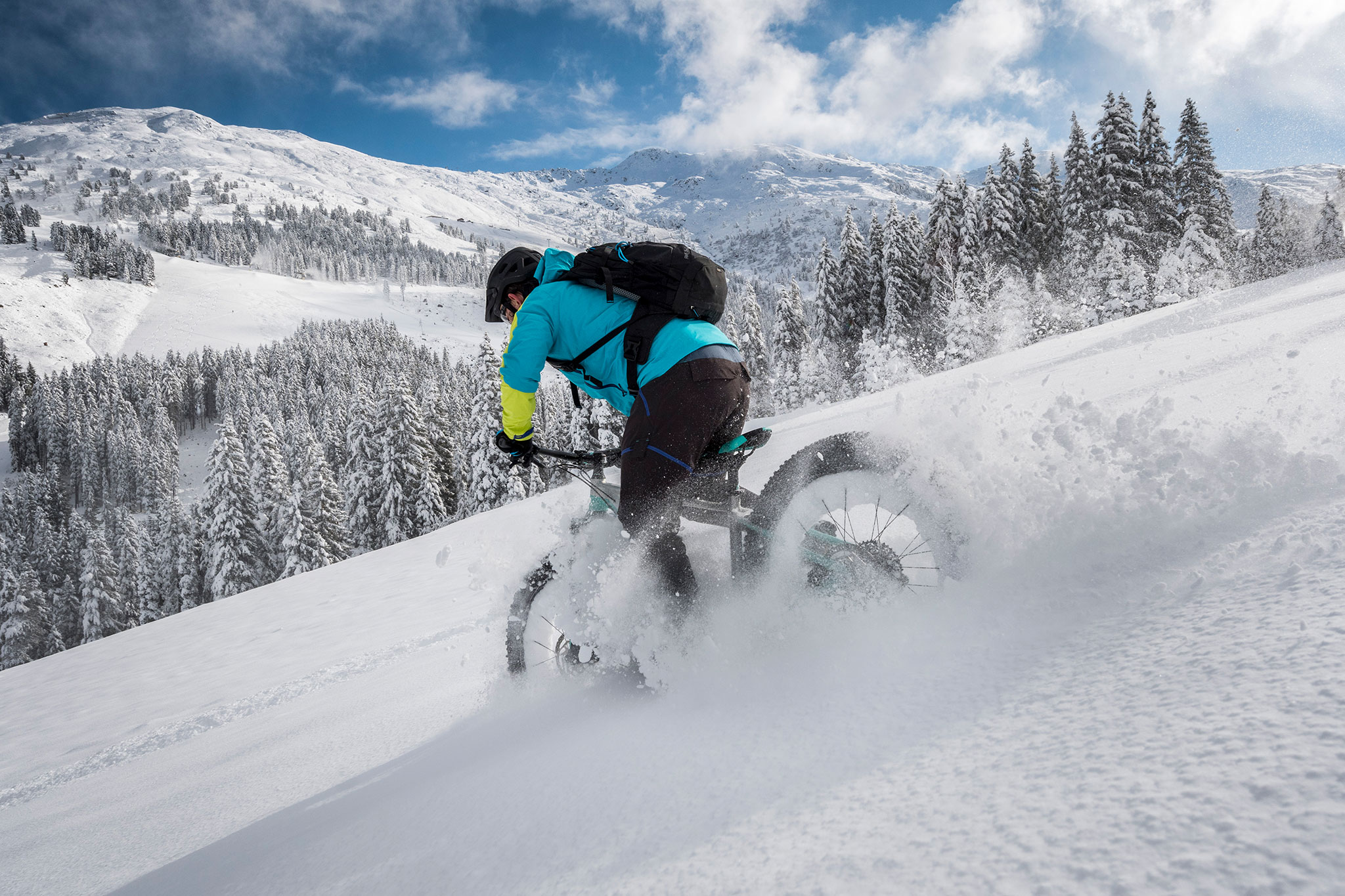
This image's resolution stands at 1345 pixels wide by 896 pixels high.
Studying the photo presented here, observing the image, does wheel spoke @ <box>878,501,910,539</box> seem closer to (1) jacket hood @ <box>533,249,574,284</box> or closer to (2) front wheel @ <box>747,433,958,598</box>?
(2) front wheel @ <box>747,433,958,598</box>

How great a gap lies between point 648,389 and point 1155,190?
35.6 m

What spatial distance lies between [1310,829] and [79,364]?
14914cm

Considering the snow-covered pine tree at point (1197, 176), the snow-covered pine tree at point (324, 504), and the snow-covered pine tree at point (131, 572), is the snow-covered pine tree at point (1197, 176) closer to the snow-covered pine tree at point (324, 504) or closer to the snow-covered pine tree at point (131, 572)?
the snow-covered pine tree at point (324, 504)

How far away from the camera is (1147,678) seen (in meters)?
1.54

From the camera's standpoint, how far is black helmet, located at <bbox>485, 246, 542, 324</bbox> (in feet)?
11.4

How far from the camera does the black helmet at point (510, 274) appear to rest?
11.4 ft

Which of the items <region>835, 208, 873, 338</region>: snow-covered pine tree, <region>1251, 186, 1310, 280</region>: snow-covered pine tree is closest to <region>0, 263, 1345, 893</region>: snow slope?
<region>835, 208, 873, 338</region>: snow-covered pine tree

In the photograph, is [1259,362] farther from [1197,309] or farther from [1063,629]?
[1197,309]

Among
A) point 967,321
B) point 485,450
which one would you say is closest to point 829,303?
point 967,321

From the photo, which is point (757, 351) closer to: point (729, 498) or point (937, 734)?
point (729, 498)

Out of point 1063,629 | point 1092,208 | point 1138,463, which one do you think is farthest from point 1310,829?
point 1092,208

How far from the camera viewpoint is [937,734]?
1.69 m

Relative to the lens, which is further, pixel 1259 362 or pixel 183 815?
pixel 1259 362

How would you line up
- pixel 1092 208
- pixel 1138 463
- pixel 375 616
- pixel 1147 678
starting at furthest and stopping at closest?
pixel 1092 208 < pixel 375 616 < pixel 1138 463 < pixel 1147 678
